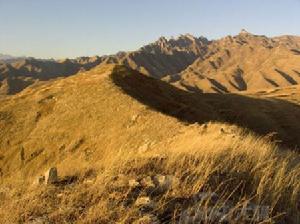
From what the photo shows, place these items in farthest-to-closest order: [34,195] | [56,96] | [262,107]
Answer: [262,107] → [56,96] → [34,195]

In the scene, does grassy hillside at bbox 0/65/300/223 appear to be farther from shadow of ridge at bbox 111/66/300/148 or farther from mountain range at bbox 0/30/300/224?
shadow of ridge at bbox 111/66/300/148

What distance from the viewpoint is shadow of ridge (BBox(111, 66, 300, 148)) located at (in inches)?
1337

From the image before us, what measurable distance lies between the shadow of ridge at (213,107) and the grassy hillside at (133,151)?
0.16 m

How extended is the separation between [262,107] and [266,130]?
26.1 feet

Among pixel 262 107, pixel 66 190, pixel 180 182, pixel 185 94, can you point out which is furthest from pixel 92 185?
pixel 262 107

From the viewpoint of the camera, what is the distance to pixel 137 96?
33.4m

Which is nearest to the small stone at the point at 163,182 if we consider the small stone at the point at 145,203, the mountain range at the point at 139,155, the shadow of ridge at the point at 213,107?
the mountain range at the point at 139,155

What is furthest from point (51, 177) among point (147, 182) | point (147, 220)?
point (147, 220)

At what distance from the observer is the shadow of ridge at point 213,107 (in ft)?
111

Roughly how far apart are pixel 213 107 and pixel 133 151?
34.3 meters

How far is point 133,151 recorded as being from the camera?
42.2 feet

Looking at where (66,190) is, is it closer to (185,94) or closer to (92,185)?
(92,185)

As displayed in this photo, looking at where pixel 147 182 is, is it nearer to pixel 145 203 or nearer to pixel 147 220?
pixel 145 203

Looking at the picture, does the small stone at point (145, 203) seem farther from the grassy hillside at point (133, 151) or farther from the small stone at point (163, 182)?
the small stone at point (163, 182)
